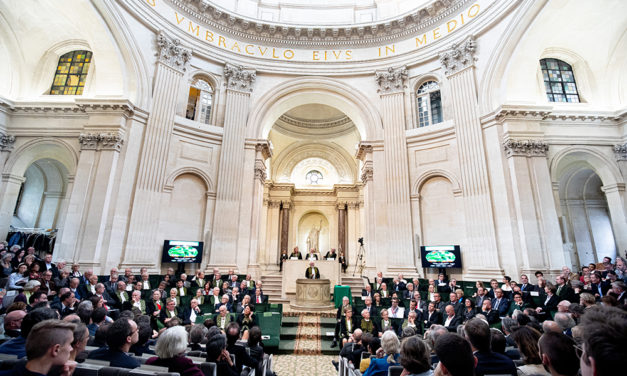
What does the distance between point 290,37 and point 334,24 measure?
2.27m

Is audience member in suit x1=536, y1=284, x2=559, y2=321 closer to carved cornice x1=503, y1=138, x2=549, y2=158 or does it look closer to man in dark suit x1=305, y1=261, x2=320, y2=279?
carved cornice x1=503, y1=138, x2=549, y2=158

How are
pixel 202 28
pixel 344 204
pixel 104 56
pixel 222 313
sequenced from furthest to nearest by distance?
pixel 344 204
pixel 202 28
pixel 104 56
pixel 222 313

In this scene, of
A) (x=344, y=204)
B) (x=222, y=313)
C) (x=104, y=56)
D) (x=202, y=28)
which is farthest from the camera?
(x=344, y=204)

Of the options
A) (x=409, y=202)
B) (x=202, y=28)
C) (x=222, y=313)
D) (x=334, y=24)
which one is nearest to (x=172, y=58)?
(x=202, y=28)

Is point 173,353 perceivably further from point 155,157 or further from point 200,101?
point 200,101

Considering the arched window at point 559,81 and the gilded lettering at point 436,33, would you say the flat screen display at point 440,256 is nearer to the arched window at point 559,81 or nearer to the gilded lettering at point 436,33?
the arched window at point 559,81

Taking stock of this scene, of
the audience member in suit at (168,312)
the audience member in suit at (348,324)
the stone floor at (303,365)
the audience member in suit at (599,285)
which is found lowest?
the stone floor at (303,365)

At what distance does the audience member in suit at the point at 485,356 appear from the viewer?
2.34 m

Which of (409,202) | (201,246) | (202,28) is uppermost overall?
(202,28)

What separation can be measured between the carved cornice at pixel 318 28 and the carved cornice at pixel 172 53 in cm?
183

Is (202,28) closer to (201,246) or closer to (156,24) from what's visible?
(156,24)

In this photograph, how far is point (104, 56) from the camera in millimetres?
10742

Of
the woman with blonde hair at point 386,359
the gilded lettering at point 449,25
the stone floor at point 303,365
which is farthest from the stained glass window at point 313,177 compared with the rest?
the woman with blonde hair at point 386,359

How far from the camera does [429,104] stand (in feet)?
42.9
